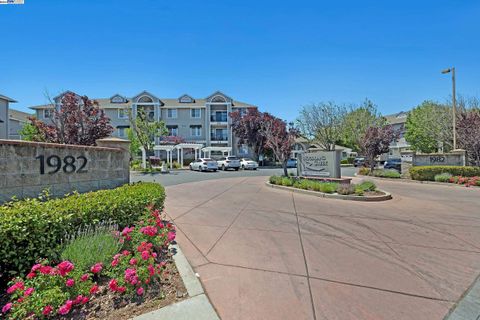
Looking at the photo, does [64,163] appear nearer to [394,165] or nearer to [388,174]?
[388,174]

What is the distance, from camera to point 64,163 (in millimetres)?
5645

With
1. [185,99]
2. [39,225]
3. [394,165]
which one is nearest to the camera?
[39,225]

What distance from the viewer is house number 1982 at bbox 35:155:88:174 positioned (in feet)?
17.2

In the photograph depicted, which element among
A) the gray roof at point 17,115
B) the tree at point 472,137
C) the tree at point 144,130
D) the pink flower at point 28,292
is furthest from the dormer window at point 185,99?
the pink flower at point 28,292

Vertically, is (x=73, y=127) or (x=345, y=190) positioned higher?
(x=73, y=127)

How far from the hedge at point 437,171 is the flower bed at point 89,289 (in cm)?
1716

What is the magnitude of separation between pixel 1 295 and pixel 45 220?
0.97 meters

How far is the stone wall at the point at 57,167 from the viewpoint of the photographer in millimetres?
4707

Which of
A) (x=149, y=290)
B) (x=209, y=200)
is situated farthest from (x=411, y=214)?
(x=149, y=290)

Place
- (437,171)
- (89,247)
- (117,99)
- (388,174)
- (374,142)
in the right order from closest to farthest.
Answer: (89,247) → (437,171) → (388,174) → (374,142) → (117,99)

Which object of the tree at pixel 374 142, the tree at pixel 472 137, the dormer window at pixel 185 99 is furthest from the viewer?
the dormer window at pixel 185 99

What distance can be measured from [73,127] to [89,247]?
1272 cm

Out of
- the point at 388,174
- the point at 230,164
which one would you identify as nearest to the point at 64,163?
the point at 388,174

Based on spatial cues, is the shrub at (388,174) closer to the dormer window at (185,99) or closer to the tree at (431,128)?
the tree at (431,128)
